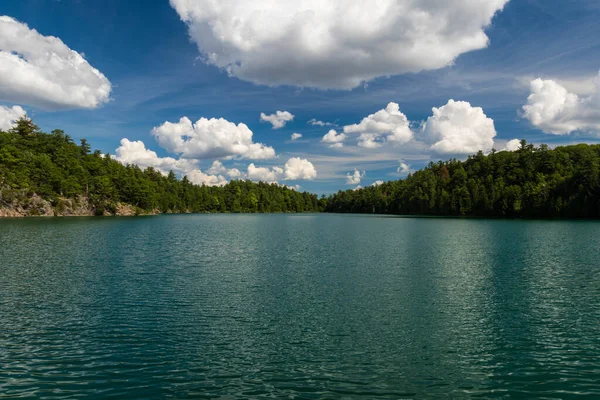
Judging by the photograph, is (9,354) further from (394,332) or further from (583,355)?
(583,355)

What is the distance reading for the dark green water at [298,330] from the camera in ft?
51.7

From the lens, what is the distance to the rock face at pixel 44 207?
153m

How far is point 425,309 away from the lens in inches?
1059

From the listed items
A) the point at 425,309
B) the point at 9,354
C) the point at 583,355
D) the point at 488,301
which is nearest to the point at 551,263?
the point at 488,301

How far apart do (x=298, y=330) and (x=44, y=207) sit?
598 ft

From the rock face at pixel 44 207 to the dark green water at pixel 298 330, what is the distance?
134240mm

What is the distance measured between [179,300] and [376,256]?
3089 cm

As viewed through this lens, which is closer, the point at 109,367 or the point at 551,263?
the point at 109,367

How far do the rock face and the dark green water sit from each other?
13424cm

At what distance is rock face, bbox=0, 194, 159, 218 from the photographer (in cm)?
15275

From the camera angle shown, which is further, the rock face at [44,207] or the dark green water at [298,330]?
the rock face at [44,207]

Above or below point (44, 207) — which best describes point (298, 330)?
below

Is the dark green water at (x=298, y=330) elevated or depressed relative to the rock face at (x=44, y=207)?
depressed

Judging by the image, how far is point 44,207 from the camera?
16838 cm
